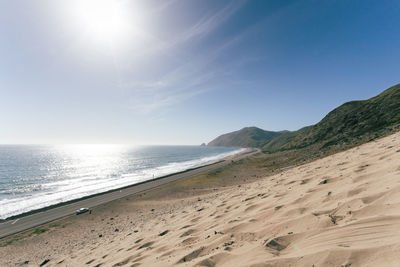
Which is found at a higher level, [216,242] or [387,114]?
[387,114]

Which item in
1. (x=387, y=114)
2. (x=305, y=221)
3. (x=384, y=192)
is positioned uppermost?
(x=387, y=114)

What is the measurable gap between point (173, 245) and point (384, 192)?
5893 millimetres

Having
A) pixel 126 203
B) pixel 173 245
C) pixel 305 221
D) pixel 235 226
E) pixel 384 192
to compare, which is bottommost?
pixel 126 203

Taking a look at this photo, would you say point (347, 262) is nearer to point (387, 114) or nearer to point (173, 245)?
point (173, 245)

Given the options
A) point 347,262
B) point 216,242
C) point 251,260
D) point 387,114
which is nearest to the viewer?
point 347,262

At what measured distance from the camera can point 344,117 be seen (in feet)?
194

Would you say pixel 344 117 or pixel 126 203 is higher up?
pixel 344 117

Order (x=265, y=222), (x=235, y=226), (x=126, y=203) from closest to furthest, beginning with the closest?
(x=265, y=222) < (x=235, y=226) < (x=126, y=203)

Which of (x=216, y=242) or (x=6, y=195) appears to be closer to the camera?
(x=216, y=242)

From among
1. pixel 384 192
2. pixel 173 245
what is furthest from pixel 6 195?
pixel 384 192

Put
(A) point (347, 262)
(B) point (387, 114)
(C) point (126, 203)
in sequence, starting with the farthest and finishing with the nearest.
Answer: (B) point (387, 114) < (C) point (126, 203) < (A) point (347, 262)

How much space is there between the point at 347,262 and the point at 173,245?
15.8 ft

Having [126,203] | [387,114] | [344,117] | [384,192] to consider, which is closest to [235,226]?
[384,192]

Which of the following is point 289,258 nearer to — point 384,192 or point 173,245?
point 384,192
